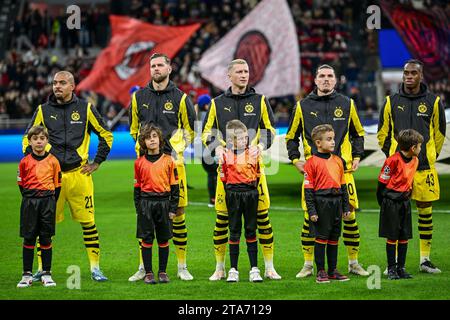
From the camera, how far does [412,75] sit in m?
10.1

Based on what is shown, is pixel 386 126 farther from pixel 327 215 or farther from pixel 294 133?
pixel 327 215

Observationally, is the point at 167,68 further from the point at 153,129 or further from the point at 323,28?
the point at 323,28

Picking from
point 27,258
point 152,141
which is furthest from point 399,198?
point 27,258

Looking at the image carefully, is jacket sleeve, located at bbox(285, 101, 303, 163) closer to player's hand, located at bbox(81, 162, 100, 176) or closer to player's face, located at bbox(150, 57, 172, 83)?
player's face, located at bbox(150, 57, 172, 83)

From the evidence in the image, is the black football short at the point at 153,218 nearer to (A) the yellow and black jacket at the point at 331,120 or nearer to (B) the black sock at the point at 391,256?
(A) the yellow and black jacket at the point at 331,120

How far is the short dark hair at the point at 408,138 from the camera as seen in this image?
9.59 m

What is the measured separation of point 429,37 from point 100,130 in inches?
483

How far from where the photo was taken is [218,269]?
9.74 m

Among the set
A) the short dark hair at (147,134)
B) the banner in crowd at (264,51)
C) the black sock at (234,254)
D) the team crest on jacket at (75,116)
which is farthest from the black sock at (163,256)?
the banner in crowd at (264,51)

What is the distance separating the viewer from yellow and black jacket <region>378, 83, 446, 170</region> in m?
10.2

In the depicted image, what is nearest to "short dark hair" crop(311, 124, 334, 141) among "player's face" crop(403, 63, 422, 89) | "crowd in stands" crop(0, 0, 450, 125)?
"player's face" crop(403, 63, 422, 89)

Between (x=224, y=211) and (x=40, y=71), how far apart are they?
25.1 m

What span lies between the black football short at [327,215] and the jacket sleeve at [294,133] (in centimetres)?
74
